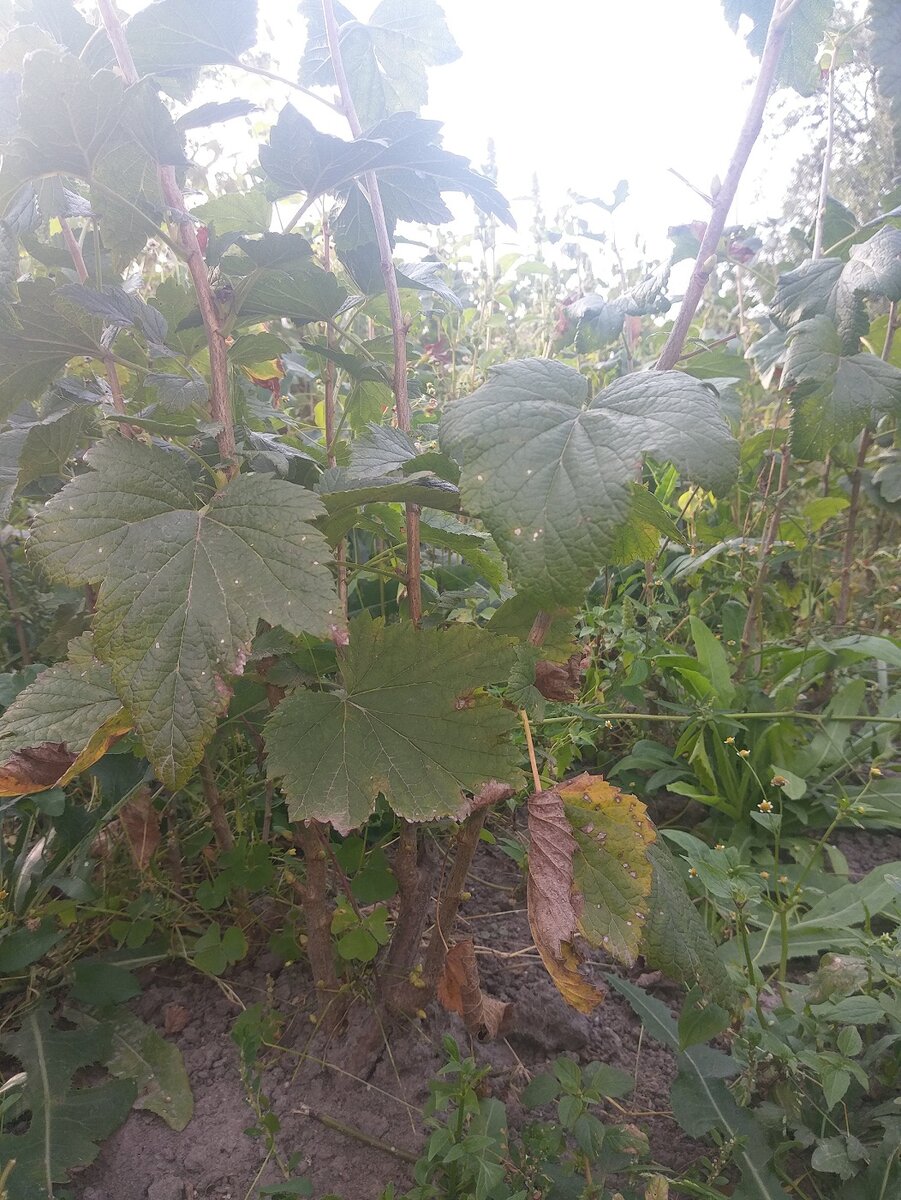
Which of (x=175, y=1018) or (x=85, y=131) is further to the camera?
(x=175, y=1018)

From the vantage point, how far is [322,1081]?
3.48 feet

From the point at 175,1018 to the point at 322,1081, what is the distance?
284 millimetres

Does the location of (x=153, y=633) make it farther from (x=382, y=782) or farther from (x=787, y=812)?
(x=787, y=812)

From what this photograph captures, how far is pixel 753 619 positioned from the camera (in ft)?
5.87

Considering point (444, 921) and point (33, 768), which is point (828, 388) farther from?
point (33, 768)

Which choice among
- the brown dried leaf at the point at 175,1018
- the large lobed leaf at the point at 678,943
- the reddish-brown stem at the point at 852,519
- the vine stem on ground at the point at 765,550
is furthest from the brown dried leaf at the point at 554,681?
the reddish-brown stem at the point at 852,519

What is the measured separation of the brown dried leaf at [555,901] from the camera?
720 millimetres

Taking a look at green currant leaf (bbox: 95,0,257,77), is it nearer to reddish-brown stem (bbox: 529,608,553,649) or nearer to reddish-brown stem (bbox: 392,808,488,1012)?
reddish-brown stem (bbox: 529,608,553,649)

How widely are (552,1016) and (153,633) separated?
2.97ft

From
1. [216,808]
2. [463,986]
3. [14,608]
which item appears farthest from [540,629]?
[14,608]

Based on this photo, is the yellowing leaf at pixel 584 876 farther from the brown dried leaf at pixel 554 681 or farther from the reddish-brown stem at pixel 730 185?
the reddish-brown stem at pixel 730 185

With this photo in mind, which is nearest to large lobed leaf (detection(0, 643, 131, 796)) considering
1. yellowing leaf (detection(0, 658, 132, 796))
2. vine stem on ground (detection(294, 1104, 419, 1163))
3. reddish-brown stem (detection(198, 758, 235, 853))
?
yellowing leaf (detection(0, 658, 132, 796))

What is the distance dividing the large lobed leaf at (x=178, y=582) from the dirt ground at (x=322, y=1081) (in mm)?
645

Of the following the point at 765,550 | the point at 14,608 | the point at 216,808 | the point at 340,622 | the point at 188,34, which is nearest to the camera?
the point at 340,622
